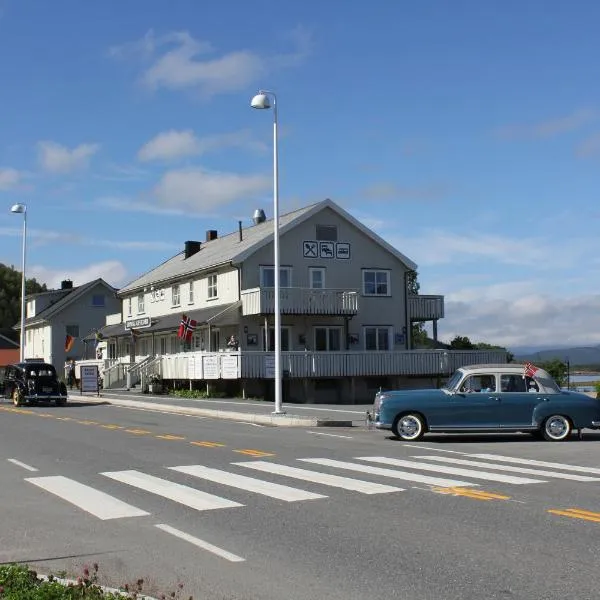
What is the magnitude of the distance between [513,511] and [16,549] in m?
5.29

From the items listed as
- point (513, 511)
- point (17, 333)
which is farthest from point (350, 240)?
point (17, 333)

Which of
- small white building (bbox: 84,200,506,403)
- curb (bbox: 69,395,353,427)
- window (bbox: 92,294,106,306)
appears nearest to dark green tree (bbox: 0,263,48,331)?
window (bbox: 92,294,106,306)

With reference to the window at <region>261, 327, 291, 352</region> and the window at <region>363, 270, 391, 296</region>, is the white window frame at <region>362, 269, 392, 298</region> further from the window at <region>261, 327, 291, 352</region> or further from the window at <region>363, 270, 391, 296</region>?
the window at <region>261, 327, 291, 352</region>

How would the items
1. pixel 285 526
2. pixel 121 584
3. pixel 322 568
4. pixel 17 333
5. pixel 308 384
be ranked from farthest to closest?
1. pixel 17 333
2. pixel 308 384
3. pixel 285 526
4. pixel 322 568
5. pixel 121 584

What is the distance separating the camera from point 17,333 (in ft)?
320

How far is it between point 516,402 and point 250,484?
28.3 ft

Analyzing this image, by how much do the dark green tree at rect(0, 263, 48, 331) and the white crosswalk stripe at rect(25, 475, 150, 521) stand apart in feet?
317

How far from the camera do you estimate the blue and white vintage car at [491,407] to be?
18516 millimetres

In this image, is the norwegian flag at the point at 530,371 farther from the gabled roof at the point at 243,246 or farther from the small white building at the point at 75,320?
the small white building at the point at 75,320

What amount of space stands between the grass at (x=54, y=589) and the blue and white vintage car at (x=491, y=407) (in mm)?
12649

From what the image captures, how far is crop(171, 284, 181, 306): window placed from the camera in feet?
162

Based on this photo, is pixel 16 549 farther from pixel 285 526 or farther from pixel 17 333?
pixel 17 333

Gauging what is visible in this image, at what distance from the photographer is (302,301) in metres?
41.1

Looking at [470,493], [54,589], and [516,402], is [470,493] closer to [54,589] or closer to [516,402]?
[54,589]
